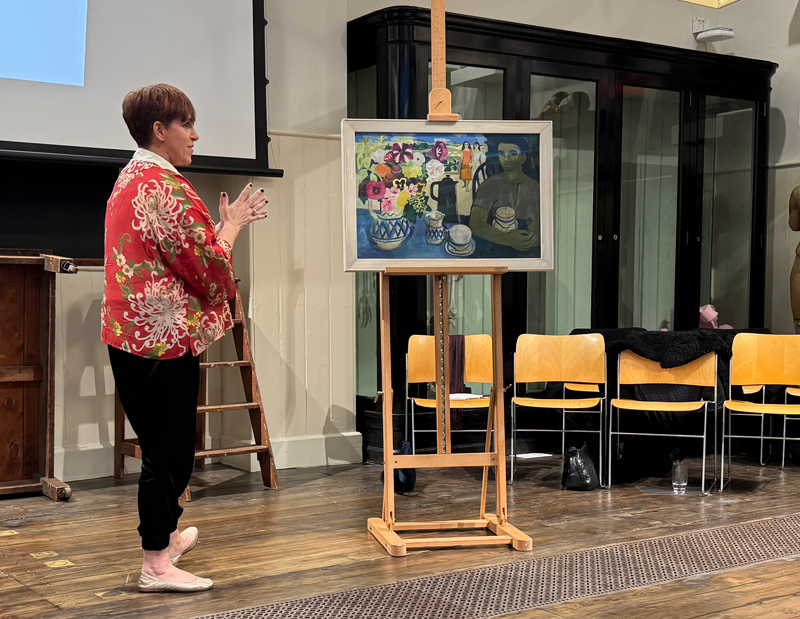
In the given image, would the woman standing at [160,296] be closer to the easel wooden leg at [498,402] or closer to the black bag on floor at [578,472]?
the easel wooden leg at [498,402]

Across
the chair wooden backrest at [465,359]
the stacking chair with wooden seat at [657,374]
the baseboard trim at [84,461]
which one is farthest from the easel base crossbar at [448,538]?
the baseboard trim at [84,461]

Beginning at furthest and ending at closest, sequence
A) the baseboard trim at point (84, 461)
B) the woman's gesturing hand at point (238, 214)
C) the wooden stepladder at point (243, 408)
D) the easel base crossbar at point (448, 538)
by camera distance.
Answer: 1. the baseboard trim at point (84, 461)
2. the wooden stepladder at point (243, 408)
3. the easel base crossbar at point (448, 538)
4. the woman's gesturing hand at point (238, 214)

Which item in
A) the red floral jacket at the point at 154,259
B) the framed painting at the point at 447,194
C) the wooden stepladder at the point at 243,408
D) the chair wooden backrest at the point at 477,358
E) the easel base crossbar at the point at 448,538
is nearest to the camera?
the red floral jacket at the point at 154,259

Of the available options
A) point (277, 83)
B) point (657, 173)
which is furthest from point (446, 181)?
point (657, 173)

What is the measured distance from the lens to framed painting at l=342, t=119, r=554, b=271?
379cm

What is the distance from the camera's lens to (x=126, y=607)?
296 cm

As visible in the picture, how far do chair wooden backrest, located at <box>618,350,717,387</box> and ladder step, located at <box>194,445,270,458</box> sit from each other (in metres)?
1.93

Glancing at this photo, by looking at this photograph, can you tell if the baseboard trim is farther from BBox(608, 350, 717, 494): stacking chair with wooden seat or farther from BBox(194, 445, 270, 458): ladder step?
BBox(608, 350, 717, 494): stacking chair with wooden seat

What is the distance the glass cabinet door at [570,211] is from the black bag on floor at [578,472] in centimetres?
148

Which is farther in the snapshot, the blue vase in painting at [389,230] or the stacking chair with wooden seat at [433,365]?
the stacking chair with wooden seat at [433,365]

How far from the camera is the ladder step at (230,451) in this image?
4.63 meters

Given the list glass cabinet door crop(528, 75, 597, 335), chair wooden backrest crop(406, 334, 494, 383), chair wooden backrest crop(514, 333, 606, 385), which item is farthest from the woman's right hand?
glass cabinet door crop(528, 75, 597, 335)

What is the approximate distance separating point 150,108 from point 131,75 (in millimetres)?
2038

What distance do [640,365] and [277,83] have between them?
2.53m
